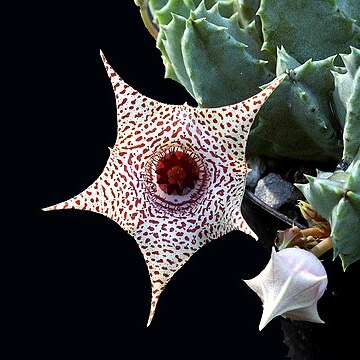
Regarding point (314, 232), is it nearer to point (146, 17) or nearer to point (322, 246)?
point (322, 246)

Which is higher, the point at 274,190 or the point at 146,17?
the point at 146,17

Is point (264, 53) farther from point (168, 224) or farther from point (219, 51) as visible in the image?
point (168, 224)

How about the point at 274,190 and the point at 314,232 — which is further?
the point at 274,190

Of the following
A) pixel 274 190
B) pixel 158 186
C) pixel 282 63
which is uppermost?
pixel 282 63

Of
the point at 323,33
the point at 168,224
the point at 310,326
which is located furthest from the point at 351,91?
the point at 310,326

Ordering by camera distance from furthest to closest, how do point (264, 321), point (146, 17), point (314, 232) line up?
point (146, 17) → point (314, 232) → point (264, 321)

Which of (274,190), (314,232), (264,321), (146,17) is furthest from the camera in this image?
(146,17)

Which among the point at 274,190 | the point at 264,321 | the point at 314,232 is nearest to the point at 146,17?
the point at 274,190
